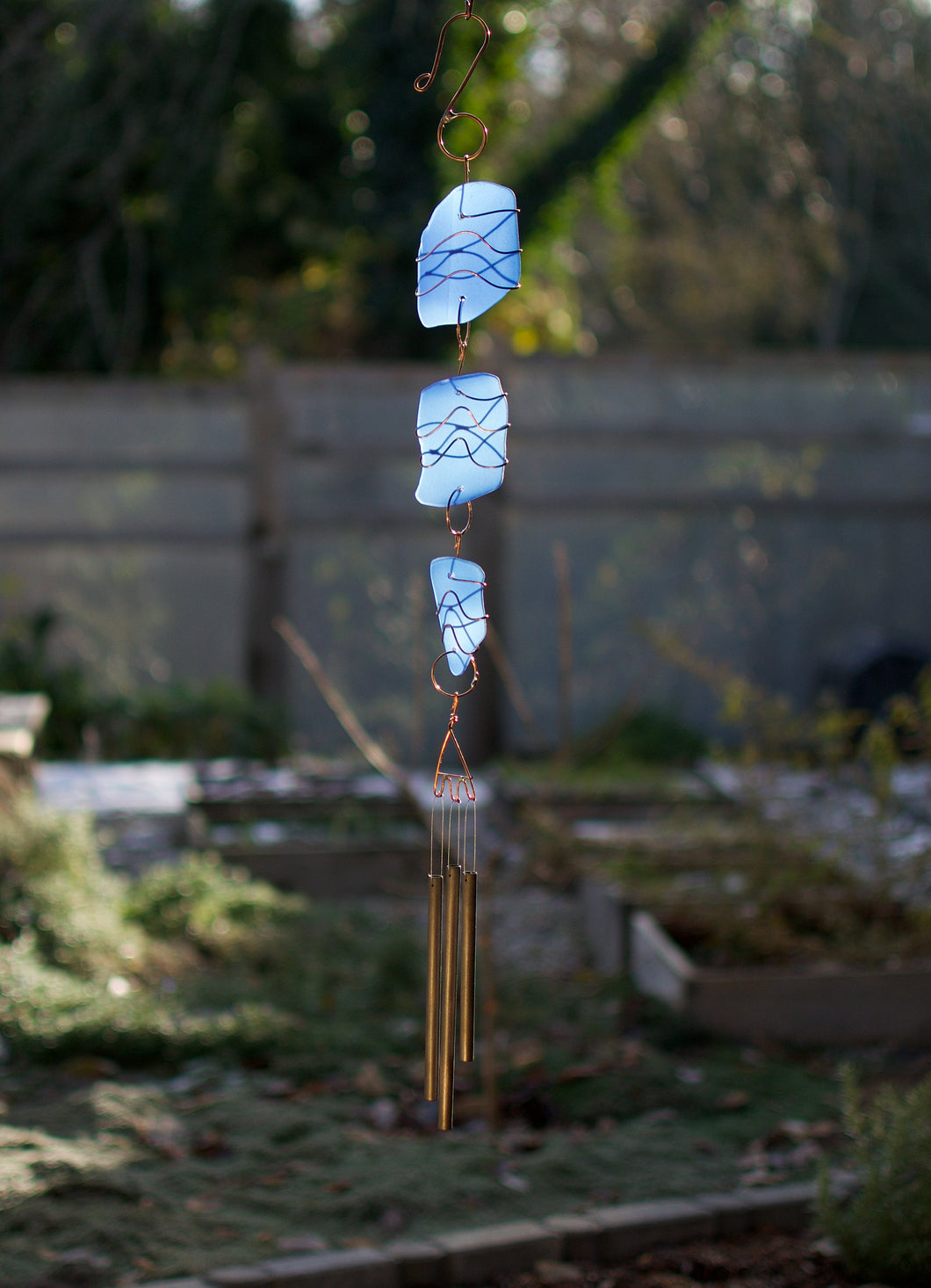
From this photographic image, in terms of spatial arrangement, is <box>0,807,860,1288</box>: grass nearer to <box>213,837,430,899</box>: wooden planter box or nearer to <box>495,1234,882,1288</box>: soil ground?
<box>495,1234,882,1288</box>: soil ground

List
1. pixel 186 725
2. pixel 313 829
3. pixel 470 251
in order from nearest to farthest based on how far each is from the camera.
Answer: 1. pixel 470 251
2. pixel 313 829
3. pixel 186 725

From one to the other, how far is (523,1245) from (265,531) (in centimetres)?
599

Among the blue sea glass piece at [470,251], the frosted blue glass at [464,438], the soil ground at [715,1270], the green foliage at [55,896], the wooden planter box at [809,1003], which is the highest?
the blue sea glass piece at [470,251]

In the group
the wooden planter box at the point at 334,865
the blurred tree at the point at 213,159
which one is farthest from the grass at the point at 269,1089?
the blurred tree at the point at 213,159

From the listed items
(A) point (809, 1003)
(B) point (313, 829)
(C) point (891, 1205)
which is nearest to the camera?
(C) point (891, 1205)

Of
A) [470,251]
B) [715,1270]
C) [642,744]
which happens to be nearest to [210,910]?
[715,1270]

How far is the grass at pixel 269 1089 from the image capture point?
2391 millimetres

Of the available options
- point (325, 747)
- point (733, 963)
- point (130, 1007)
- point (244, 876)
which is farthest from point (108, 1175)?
point (325, 747)

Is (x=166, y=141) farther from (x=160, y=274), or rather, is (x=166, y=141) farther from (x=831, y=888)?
(x=831, y=888)

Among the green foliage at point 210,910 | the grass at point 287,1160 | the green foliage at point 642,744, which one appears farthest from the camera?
the green foliage at point 642,744

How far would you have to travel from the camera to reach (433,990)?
5.44 feet

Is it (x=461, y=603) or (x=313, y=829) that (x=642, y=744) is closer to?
(x=313, y=829)

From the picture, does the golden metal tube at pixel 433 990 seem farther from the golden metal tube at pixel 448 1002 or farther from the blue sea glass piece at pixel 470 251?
the blue sea glass piece at pixel 470 251

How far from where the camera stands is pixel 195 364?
12.4 m
